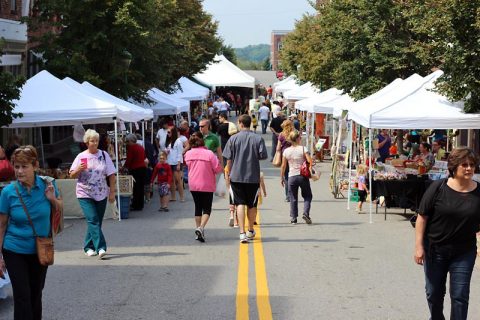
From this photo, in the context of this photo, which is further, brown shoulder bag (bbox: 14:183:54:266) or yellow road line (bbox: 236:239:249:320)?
yellow road line (bbox: 236:239:249:320)

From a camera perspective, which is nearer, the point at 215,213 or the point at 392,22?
the point at 215,213

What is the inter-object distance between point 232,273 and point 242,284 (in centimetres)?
71

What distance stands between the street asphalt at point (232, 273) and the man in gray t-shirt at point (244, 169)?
24.0 inches

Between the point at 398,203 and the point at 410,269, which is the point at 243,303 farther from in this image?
the point at 398,203

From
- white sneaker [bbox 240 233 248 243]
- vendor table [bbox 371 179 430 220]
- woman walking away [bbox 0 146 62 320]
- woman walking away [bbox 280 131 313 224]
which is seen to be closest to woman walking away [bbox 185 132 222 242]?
white sneaker [bbox 240 233 248 243]

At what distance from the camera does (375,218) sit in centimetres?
1603

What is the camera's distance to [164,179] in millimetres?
17500

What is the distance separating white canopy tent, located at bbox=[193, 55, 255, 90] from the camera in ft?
187

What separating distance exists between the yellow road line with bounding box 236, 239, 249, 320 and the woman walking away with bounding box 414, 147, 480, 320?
6.58ft

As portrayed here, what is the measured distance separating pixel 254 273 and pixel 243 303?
1.69 meters

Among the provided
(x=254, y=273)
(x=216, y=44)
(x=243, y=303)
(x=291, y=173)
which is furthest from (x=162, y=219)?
(x=216, y=44)

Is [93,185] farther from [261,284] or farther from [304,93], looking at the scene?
[304,93]

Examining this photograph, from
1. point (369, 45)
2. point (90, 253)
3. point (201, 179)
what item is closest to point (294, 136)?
point (201, 179)

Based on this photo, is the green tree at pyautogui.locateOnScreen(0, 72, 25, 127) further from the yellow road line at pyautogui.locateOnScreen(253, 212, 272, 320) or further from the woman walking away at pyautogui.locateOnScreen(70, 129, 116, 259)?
the yellow road line at pyautogui.locateOnScreen(253, 212, 272, 320)
